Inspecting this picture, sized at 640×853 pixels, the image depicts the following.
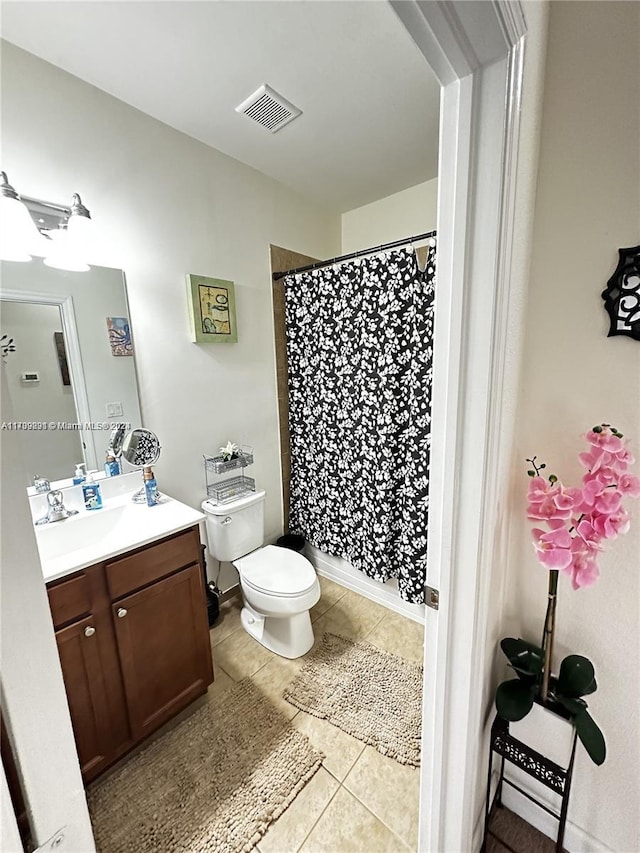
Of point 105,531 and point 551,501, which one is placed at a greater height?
point 551,501

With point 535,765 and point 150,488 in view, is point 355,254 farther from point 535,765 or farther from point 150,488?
point 535,765

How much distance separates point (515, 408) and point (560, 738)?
89 cm

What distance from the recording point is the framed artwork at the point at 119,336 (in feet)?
5.43

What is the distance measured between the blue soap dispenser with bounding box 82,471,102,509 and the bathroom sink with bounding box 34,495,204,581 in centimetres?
3

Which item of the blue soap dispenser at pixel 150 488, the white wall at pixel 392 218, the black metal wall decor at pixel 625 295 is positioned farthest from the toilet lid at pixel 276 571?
the white wall at pixel 392 218

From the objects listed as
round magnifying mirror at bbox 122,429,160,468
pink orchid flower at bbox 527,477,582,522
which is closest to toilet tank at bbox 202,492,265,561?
round magnifying mirror at bbox 122,429,160,468

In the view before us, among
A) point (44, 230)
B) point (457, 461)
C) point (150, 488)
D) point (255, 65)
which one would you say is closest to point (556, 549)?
point (457, 461)

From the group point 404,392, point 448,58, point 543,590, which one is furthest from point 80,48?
point 543,590

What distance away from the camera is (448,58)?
2.06 ft

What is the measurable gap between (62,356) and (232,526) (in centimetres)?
116

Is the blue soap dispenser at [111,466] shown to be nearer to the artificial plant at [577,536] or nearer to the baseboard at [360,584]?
the baseboard at [360,584]

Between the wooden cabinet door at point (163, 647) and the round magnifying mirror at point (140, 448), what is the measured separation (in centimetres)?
61

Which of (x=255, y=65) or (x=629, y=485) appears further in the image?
(x=255, y=65)

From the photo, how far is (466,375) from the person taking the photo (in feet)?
2.53
